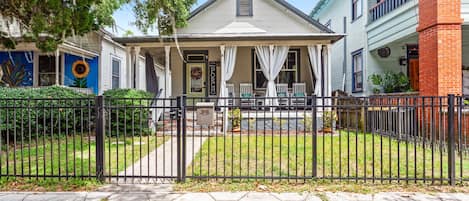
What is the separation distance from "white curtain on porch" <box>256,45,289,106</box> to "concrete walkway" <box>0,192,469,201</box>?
820 cm

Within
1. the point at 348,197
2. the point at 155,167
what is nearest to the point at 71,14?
the point at 155,167

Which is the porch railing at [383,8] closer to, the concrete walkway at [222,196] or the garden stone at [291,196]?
the concrete walkway at [222,196]

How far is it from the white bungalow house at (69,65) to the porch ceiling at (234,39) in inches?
38.6

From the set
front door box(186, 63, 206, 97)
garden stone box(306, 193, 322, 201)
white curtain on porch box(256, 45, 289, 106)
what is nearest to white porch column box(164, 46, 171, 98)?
front door box(186, 63, 206, 97)

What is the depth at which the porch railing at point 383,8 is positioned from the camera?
13.1 m

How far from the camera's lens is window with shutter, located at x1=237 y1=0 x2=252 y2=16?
599 inches

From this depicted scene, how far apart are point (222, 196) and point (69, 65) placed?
510 inches

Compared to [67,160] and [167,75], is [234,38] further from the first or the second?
[67,160]

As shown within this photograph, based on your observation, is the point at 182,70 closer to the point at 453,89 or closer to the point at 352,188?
the point at 453,89

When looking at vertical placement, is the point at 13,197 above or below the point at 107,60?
below

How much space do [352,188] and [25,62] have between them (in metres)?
14.6

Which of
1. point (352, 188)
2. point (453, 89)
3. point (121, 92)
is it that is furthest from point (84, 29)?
point (453, 89)

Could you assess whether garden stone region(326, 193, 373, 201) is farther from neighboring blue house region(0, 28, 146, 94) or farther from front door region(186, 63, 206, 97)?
front door region(186, 63, 206, 97)

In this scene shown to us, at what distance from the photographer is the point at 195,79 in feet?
53.4
